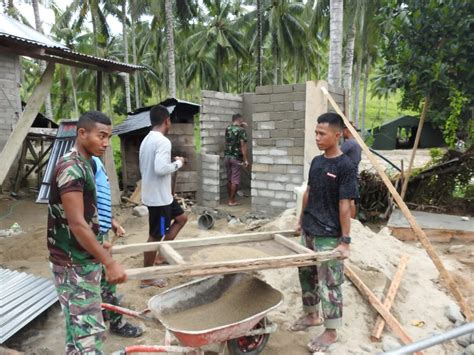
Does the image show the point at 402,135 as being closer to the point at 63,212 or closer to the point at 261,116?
the point at 261,116

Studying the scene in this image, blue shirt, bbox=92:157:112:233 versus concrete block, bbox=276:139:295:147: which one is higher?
concrete block, bbox=276:139:295:147

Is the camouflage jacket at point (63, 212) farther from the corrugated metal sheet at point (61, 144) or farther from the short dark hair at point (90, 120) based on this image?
the corrugated metal sheet at point (61, 144)

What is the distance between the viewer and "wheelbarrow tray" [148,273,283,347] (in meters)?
2.61

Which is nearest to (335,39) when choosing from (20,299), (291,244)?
(291,244)

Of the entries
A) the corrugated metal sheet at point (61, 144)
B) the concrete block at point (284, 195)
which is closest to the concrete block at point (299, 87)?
the concrete block at point (284, 195)

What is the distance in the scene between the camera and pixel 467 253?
592cm

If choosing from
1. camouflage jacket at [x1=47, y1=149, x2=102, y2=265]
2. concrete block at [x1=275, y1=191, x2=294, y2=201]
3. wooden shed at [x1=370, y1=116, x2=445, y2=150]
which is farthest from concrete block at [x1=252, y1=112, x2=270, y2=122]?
wooden shed at [x1=370, y1=116, x2=445, y2=150]

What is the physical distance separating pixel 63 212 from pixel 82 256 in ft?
0.87

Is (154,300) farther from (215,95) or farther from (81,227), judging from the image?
(215,95)

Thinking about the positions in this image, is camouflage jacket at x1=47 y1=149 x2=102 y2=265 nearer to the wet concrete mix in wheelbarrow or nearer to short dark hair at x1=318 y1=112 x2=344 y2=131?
the wet concrete mix in wheelbarrow

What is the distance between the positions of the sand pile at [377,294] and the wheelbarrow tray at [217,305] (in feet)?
2.03

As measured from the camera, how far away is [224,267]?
7.75 feet

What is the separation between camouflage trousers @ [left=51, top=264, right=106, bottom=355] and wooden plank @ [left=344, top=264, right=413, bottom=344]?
2447 mm

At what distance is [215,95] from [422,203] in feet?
15.0
